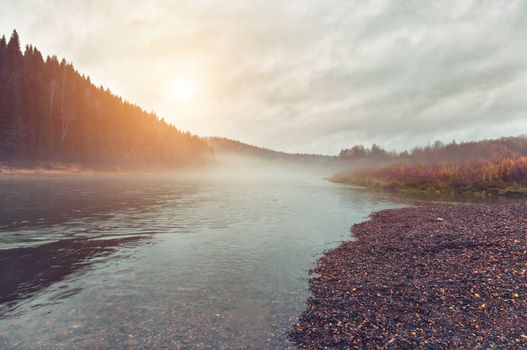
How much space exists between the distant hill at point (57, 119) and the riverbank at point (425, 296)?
10225 cm

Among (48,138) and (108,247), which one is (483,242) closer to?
(108,247)

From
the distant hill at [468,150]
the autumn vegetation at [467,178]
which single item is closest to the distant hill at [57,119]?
the autumn vegetation at [467,178]

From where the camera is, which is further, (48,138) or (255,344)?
(48,138)

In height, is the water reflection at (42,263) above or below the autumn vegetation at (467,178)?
below

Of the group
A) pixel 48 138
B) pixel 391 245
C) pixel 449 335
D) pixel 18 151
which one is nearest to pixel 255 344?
pixel 449 335

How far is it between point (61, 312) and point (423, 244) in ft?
51.6

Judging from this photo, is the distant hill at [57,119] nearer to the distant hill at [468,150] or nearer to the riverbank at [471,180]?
the riverbank at [471,180]

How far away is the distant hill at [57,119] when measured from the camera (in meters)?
88.9

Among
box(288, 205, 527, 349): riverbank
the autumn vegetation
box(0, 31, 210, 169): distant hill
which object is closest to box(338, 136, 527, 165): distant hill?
the autumn vegetation

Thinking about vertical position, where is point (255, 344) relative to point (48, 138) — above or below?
below

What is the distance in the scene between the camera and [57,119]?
11125cm

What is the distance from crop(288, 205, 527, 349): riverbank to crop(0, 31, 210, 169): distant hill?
102 m

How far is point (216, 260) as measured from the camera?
46.0 ft

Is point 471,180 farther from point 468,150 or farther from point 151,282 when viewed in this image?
point 468,150
